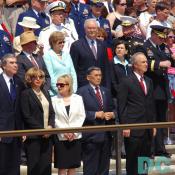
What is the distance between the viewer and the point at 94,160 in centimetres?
1025

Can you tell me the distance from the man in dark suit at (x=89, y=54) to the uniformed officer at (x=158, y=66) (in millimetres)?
712

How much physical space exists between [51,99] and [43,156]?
0.95 meters

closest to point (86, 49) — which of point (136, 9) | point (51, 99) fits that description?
point (51, 99)

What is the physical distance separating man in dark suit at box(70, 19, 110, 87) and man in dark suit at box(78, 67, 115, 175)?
2.20ft

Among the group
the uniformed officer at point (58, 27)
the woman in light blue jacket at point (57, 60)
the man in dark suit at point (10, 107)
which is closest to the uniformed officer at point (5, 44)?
the uniformed officer at point (58, 27)

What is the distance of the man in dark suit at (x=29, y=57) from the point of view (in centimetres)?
1104

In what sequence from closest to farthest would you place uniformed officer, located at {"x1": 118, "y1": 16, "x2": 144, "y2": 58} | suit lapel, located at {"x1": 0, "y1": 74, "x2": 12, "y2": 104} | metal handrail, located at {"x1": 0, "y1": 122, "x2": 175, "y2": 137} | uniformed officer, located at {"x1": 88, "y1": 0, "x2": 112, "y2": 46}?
1. metal handrail, located at {"x1": 0, "y1": 122, "x2": 175, "y2": 137}
2. suit lapel, located at {"x1": 0, "y1": 74, "x2": 12, "y2": 104}
3. uniformed officer, located at {"x1": 118, "y1": 16, "x2": 144, "y2": 58}
4. uniformed officer, located at {"x1": 88, "y1": 0, "x2": 112, "y2": 46}

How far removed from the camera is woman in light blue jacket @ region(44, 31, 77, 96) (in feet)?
37.2

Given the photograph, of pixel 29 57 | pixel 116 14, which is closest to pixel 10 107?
pixel 29 57

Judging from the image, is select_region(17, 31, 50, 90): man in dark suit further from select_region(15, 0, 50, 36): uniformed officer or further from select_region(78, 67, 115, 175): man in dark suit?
select_region(15, 0, 50, 36): uniformed officer

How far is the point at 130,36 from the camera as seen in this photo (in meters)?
13.1

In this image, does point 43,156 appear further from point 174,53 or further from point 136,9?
point 136,9

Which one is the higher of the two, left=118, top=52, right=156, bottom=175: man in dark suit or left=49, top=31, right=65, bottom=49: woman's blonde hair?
left=49, top=31, right=65, bottom=49: woman's blonde hair

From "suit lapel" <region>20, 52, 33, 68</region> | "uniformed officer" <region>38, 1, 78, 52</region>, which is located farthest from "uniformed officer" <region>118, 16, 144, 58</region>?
"suit lapel" <region>20, 52, 33, 68</region>
